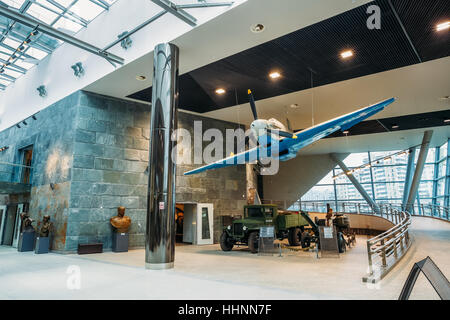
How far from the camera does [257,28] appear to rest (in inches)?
311

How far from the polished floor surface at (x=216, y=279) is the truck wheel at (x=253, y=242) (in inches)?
59.0

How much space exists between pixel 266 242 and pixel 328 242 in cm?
201

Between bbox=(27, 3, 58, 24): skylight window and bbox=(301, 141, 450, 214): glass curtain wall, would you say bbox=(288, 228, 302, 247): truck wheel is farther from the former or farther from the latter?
bbox=(301, 141, 450, 214): glass curtain wall

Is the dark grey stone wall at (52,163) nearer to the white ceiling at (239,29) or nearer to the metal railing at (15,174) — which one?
the metal railing at (15,174)

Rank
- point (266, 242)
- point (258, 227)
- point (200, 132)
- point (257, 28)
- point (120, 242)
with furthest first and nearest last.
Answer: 1. point (200, 132)
2. point (120, 242)
3. point (258, 227)
4. point (266, 242)
5. point (257, 28)

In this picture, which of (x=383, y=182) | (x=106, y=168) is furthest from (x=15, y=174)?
(x=383, y=182)

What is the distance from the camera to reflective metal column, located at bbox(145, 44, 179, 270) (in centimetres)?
709

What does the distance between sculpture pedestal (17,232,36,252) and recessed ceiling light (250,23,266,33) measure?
11.7 metres

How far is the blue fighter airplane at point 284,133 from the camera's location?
8828mm

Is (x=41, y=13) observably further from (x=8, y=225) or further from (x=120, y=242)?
(x=8, y=225)

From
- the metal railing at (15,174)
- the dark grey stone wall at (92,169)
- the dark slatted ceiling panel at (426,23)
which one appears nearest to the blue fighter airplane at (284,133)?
the dark slatted ceiling panel at (426,23)

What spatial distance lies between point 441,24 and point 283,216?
24.9 ft

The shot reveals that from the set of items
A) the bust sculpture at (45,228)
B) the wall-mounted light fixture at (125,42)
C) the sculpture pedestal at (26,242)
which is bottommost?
the sculpture pedestal at (26,242)
